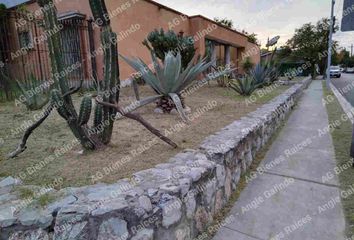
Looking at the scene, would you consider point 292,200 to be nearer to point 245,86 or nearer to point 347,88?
point 245,86

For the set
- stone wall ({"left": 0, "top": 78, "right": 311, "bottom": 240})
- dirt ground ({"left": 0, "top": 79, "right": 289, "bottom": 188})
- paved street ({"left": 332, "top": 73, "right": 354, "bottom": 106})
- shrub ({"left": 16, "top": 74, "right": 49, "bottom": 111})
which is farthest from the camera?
paved street ({"left": 332, "top": 73, "right": 354, "bottom": 106})

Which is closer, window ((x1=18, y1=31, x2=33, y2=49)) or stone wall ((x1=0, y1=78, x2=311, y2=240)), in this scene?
stone wall ((x1=0, y1=78, x2=311, y2=240))

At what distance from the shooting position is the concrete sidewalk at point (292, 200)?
241 cm

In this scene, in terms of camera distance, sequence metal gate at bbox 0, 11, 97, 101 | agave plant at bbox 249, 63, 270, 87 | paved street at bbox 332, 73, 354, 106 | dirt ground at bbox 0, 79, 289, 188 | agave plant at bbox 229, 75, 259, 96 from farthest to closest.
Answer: paved street at bbox 332, 73, 354, 106 → agave plant at bbox 249, 63, 270, 87 → metal gate at bbox 0, 11, 97, 101 → agave plant at bbox 229, 75, 259, 96 → dirt ground at bbox 0, 79, 289, 188

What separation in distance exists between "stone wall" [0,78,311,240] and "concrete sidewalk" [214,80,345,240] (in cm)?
34

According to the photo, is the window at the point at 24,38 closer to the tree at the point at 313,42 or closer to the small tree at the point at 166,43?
the small tree at the point at 166,43

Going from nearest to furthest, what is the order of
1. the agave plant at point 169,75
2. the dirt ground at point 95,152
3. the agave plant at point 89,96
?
1. the dirt ground at point 95,152
2. the agave plant at point 89,96
3. the agave plant at point 169,75

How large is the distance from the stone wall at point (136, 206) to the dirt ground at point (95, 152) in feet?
0.83

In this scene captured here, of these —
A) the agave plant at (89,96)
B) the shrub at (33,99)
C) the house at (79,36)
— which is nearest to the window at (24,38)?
the house at (79,36)

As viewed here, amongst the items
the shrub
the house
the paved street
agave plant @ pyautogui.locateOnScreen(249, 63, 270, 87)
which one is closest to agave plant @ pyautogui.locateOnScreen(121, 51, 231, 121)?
the shrub

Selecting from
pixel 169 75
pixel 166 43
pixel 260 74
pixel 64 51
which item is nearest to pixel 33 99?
pixel 64 51

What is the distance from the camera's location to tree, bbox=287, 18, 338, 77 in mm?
29877

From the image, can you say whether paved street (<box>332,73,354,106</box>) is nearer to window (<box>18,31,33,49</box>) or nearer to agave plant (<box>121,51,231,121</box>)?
agave plant (<box>121,51,231,121</box>)

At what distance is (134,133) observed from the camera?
3.64 metres
